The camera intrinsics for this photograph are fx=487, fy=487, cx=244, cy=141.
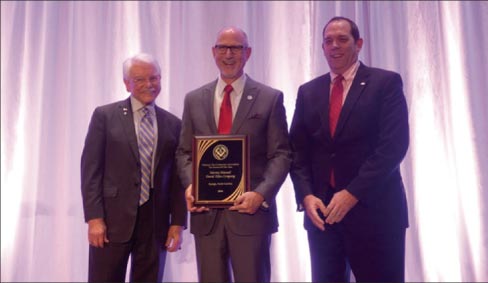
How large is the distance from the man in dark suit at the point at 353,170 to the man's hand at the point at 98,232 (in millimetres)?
1024

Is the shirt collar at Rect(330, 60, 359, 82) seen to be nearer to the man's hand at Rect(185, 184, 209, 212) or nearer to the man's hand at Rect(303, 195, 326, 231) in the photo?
the man's hand at Rect(303, 195, 326, 231)

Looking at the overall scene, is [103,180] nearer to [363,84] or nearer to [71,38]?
[363,84]

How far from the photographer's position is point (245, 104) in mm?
2400

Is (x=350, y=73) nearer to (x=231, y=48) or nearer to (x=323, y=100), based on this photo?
(x=323, y=100)

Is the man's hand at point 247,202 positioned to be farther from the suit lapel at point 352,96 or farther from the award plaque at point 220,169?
the suit lapel at point 352,96

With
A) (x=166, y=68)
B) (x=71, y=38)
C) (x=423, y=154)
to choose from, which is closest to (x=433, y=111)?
(x=423, y=154)

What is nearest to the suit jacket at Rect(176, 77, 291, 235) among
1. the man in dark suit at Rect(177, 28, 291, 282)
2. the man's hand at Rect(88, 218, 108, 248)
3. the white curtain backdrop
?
the man in dark suit at Rect(177, 28, 291, 282)

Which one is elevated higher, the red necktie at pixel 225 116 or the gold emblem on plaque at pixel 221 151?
the red necktie at pixel 225 116

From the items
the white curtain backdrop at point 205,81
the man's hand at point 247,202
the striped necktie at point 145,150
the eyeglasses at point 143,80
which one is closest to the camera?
the man's hand at point 247,202

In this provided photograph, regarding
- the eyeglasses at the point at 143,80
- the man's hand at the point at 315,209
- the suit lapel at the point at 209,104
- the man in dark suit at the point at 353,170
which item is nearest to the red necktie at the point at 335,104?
the man in dark suit at the point at 353,170

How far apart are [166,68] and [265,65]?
796 millimetres

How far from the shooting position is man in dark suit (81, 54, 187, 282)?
2541 millimetres

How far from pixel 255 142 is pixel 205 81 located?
1638 millimetres

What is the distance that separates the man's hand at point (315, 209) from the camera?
7.39 ft
